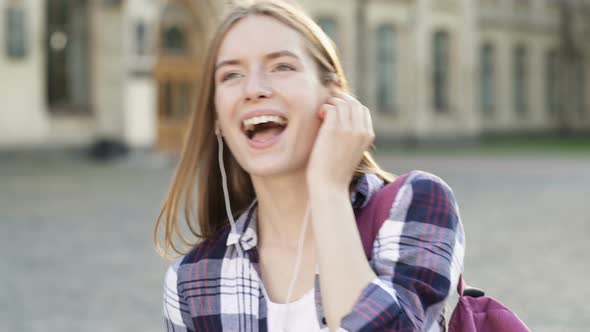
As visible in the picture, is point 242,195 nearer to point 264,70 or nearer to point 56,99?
point 264,70

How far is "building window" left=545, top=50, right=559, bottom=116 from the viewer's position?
4259cm

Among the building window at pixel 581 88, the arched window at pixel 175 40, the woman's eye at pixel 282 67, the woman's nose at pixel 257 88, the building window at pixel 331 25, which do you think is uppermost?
the woman's eye at pixel 282 67

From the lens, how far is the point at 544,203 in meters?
13.0

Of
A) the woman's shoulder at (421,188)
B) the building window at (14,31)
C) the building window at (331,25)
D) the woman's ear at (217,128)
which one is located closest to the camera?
the woman's shoulder at (421,188)

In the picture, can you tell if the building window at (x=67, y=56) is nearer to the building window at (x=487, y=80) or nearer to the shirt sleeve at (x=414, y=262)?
the building window at (x=487, y=80)

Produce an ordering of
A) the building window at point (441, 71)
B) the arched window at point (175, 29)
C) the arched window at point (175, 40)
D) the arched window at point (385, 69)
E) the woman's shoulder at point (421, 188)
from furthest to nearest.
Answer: the building window at point (441, 71), the arched window at point (385, 69), the arched window at point (175, 40), the arched window at point (175, 29), the woman's shoulder at point (421, 188)

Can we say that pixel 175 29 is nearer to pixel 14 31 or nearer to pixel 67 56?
pixel 67 56

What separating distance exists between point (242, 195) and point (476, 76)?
36975mm

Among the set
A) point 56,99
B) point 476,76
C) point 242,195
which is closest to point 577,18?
point 476,76

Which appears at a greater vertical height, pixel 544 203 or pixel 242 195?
pixel 242 195

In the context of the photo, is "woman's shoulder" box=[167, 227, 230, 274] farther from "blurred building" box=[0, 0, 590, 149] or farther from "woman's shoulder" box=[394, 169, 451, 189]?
"blurred building" box=[0, 0, 590, 149]

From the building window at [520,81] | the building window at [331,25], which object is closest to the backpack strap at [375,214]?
the building window at [331,25]

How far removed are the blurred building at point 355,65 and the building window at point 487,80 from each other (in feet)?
0.16

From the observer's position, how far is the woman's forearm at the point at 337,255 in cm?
173
